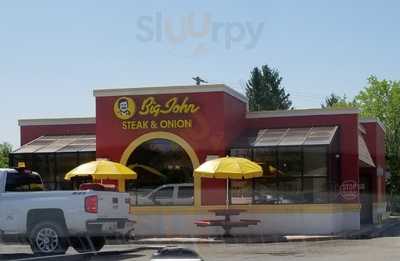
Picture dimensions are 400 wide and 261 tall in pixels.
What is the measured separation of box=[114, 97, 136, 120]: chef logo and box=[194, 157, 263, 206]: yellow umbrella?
418 centimetres

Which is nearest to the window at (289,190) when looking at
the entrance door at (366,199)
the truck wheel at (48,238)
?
the entrance door at (366,199)

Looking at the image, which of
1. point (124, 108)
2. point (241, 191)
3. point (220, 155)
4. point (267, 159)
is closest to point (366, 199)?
point (267, 159)

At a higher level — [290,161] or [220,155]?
[220,155]

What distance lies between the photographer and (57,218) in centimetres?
1501

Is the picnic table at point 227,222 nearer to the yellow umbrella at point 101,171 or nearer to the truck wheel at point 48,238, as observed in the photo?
the yellow umbrella at point 101,171

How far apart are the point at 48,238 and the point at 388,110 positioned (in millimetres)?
42073

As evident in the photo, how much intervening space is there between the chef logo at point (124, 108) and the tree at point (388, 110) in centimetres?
2731

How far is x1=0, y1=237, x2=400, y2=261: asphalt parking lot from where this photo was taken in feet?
48.4

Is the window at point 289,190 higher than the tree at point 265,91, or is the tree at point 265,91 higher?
the tree at point 265,91

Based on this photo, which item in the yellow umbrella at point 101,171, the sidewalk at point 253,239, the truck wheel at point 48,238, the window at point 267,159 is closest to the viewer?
the truck wheel at point 48,238

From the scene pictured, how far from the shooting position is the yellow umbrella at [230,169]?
20.9m

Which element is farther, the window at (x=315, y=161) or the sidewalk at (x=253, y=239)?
the window at (x=315, y=161)

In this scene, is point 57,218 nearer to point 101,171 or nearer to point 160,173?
point 101,171

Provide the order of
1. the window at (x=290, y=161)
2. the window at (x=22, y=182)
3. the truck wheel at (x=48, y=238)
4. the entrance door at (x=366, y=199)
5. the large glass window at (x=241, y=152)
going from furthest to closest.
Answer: the entrance door at (x=366, y=199) → the large glass window at (x=241, y=152) → the window at (x=290, y=161) → the window at (x=22, y=182) → the truck wheel at (x=48, y=238)
